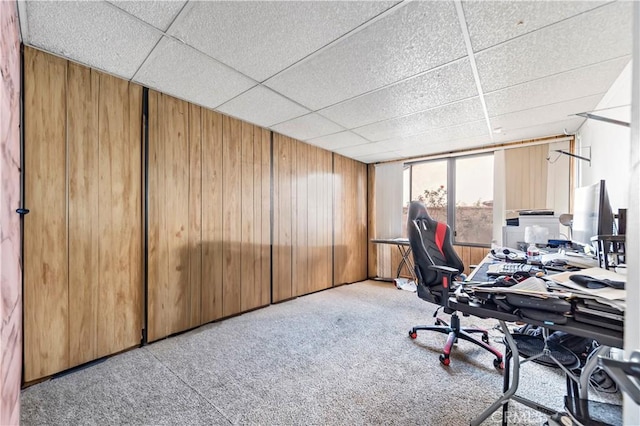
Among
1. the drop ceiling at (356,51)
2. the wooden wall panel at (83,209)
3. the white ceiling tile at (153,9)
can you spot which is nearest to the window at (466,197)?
the drop ceiling at (356,51)

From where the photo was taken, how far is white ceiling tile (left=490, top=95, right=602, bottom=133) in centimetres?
254

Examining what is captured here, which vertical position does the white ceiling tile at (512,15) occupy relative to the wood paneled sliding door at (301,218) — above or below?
above

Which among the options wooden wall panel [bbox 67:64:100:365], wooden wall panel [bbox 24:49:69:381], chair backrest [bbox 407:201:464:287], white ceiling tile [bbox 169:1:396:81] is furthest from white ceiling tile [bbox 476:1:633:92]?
wooden wall panel [bbox 24:49:69:381]

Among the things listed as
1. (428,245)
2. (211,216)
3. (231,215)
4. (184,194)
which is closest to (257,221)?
(231,215)

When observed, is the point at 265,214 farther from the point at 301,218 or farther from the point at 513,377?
the point at 513,377

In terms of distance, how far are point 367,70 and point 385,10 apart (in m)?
0.56

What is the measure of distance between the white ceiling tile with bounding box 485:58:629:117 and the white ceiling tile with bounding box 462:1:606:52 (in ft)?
2.56

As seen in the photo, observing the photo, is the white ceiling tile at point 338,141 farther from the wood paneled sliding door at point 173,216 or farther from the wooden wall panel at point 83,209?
the wooden wall panel at point 83,209

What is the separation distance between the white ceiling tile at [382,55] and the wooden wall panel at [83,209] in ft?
4.68

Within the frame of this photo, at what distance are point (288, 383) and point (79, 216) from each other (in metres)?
2.03

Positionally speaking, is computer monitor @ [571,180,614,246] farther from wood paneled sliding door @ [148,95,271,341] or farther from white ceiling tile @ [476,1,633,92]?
wood paneled sliding door @ [148,95,271,341]

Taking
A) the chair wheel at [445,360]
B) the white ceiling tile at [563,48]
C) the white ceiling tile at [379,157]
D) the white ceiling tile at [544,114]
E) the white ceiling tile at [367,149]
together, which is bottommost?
the chair wheel at [445,360]

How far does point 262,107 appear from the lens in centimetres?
277

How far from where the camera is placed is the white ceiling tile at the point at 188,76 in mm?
1881
